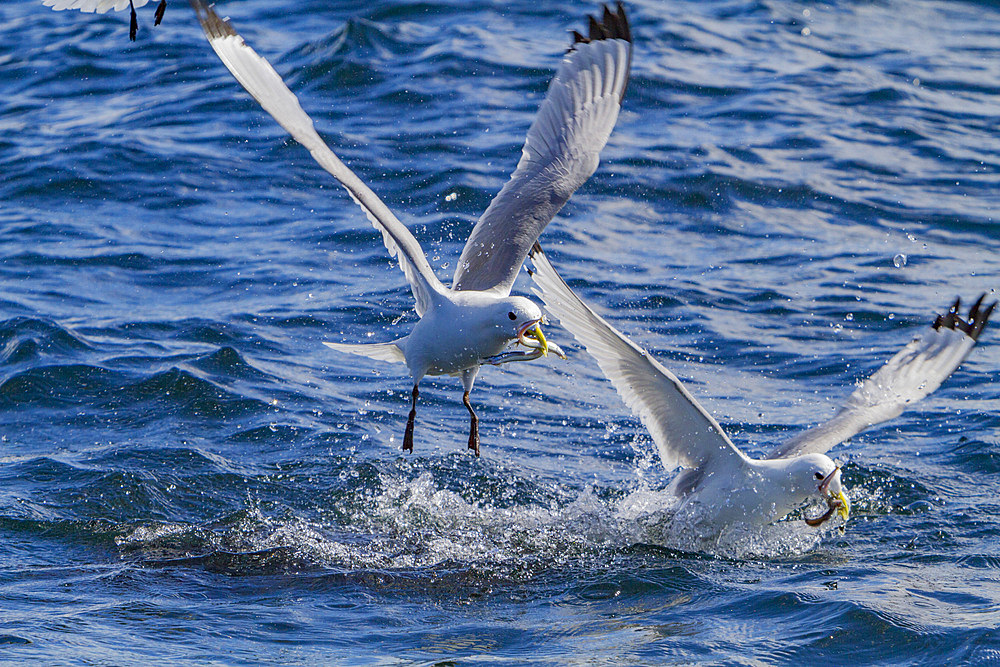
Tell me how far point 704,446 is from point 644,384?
1.69 ft

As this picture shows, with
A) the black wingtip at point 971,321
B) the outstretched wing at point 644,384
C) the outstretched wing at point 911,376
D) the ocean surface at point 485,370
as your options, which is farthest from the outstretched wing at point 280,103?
the black wingtip at point 971,321

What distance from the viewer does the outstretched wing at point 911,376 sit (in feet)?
23.5

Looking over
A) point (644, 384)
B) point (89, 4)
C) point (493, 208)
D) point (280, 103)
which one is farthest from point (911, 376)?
point (89, 4)

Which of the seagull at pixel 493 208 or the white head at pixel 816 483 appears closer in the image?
the seagull at pixel 493 208

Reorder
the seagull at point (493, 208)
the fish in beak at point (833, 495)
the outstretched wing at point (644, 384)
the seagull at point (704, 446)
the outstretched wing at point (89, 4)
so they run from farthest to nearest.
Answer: the outstretched wing at point (89, 4) < the fish in beak at point (833, 495) < the seagull at point (704, 446) < the outstretched wing at point (644, 384) < the seagull at point (493, 208)

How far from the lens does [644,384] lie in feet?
21.3

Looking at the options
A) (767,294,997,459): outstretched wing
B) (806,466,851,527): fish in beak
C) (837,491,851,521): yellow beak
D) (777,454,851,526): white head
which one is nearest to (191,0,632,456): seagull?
(777,454,851,526): white head

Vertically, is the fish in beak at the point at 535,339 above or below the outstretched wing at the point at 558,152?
below

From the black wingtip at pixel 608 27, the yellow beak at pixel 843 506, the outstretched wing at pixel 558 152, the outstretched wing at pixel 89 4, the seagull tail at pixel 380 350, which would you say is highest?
the outstretched wing at pixel 89 4

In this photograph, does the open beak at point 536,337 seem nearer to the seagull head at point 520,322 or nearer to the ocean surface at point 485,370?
the seagull head at point 520,322

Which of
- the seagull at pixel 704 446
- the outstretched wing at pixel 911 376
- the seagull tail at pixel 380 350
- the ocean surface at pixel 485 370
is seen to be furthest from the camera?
the outstretched wing at pixel 911 376

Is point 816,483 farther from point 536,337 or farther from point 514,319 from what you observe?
point 514,319

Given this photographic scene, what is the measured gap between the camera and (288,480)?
24.3 feet

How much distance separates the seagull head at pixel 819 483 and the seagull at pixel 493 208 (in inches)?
59.7
